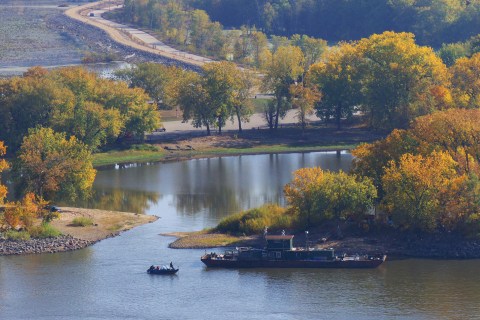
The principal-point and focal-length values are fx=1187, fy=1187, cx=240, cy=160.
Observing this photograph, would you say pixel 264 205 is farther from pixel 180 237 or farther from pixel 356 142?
pixel 356 142

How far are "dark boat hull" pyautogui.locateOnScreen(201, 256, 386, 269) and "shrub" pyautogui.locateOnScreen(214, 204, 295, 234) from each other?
5889mm

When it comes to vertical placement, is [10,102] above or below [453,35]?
below

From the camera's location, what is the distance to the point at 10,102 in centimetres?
10444

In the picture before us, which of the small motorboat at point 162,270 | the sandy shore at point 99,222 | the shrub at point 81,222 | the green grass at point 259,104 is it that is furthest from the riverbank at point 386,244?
the green grass at point 259,104

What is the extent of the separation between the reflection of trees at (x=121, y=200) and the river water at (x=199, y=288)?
6.00m

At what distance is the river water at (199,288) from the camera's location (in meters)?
59.8

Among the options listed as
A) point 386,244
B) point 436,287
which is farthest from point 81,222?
point 436,287

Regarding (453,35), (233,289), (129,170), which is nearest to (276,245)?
(233,289)

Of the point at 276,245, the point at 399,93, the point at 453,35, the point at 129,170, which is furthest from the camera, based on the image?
the point at 453,35

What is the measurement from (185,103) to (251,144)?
762cm

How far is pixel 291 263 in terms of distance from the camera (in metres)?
68.3

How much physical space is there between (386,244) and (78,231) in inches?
779

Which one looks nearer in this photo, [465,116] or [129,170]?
[465,116]

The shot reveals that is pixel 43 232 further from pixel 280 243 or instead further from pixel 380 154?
pixel 380 154
